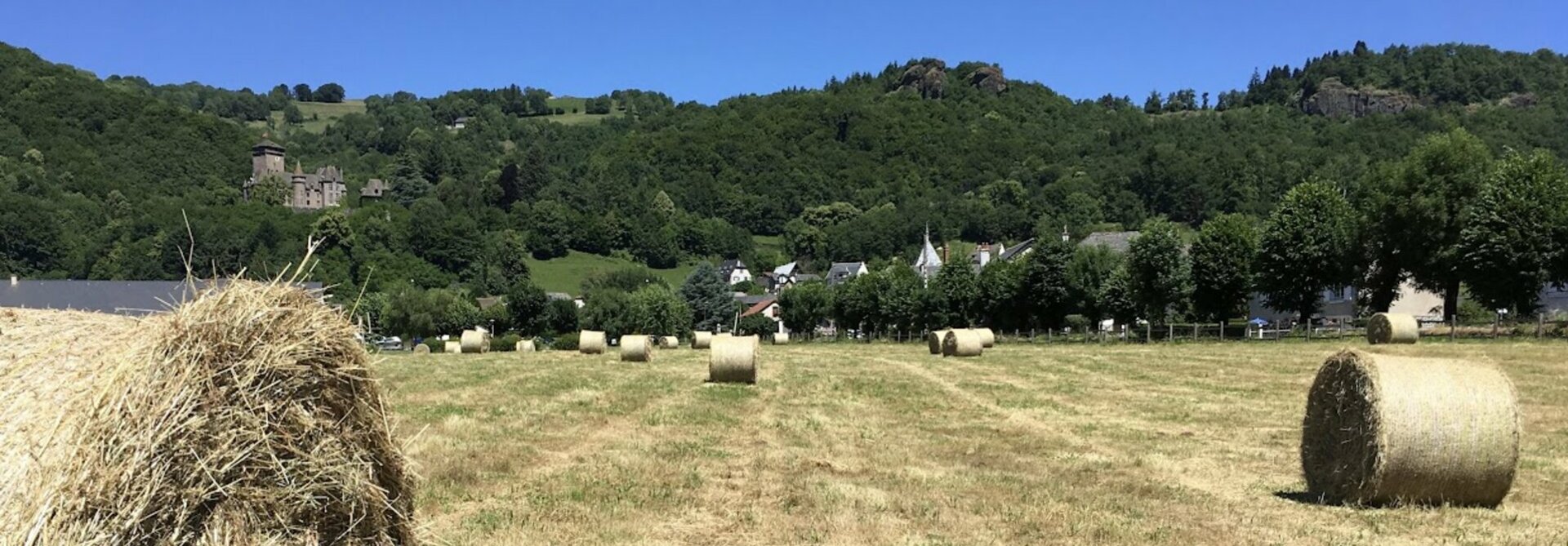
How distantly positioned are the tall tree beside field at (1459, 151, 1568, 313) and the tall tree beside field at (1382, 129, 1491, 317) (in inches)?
A: 64.0

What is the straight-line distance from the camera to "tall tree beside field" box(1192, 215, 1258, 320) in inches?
2203

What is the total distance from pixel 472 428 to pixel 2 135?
689 feet

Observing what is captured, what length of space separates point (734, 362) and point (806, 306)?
83.1 meters

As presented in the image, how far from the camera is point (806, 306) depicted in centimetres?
10975

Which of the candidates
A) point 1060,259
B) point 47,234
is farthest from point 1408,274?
point 47,234

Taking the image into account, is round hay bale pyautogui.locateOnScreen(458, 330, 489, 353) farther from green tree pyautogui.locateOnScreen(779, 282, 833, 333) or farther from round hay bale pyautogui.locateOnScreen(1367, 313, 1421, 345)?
green tree pyautogui.locateOnScreen(779, 282, 833, 333)

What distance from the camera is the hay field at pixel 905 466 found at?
930 cm

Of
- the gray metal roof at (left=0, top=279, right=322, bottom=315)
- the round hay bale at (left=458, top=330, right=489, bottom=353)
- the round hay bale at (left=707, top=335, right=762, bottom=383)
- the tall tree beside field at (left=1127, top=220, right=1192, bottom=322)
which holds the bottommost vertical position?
the round hay bale at (left=458, top=330, right=489, bottom=353)

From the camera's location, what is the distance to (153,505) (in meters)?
5.76

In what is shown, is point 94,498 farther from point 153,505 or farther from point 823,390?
point 823,390

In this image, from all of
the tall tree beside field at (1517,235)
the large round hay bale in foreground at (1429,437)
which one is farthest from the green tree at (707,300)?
the large round hay bale in foreground at (1429,437)

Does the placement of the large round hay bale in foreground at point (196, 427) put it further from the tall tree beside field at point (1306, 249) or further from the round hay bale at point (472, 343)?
the tall tree beside field at point (1306, 249)

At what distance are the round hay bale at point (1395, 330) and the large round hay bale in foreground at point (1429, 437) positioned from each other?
3096 cm

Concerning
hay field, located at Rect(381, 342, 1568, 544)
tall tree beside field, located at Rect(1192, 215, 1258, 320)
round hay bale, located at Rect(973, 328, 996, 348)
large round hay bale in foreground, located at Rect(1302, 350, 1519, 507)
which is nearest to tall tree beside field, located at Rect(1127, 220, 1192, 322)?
tall tree beside field, located at Rect(1192, 215, 1258, 320)
